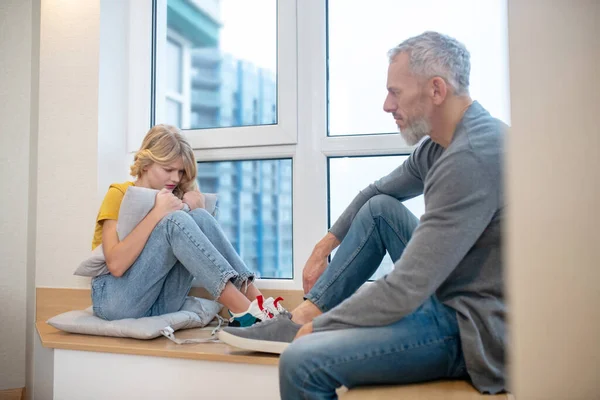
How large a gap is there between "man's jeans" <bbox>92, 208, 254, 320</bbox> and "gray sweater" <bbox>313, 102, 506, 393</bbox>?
665mm

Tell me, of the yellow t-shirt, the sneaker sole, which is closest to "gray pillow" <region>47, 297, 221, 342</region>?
the yellow t-shirt

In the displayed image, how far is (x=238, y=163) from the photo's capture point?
2.14m

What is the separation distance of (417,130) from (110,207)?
109 centimetres

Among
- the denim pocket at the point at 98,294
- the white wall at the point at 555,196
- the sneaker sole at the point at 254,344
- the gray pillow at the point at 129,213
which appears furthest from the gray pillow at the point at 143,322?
the white wall at the point at 555,196

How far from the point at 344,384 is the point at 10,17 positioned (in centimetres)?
195

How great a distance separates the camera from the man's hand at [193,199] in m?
1.95

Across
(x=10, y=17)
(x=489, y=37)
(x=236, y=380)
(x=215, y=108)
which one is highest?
(x=10, y=17)

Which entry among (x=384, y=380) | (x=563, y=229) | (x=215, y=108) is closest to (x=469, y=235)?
(x=384, y=380)

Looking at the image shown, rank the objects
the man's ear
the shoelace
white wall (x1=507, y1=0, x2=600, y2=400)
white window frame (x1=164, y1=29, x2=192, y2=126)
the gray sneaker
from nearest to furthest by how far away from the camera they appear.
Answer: white wall (x1=507, y1=0, x2=600, y2=400)
the man's ear
the gray sneaker
the shoelace
white window frame (x1=164, y1=29, x2=192, y2=126)

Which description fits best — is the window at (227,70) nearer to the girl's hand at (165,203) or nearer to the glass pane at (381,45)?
the glass pane at (381,45)

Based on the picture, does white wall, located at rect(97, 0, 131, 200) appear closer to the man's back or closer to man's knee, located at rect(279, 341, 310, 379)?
man's knee, located at rect(279, 341, 310, 379)

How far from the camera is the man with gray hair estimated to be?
3.35ft

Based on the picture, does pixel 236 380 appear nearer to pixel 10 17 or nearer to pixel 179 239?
pixel 179 239

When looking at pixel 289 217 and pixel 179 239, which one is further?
pixel 289 217
